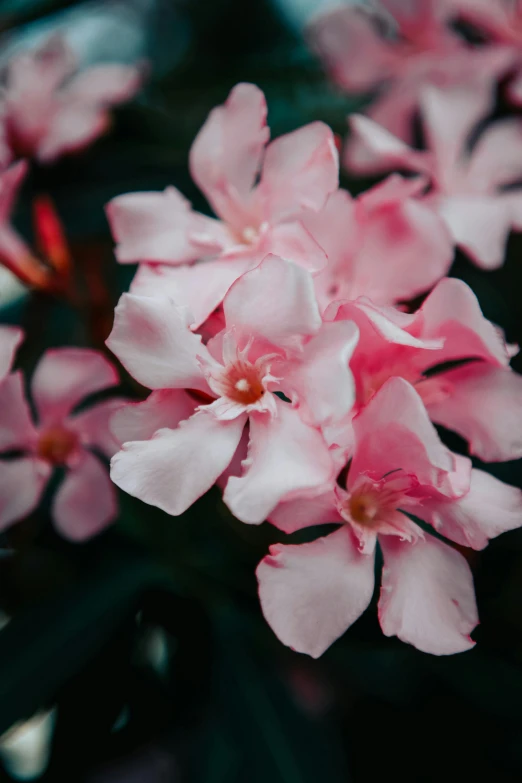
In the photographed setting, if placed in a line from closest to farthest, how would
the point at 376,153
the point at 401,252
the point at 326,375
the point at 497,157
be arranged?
the point at 326,375 → the point at 401,252 → the point at 376,153 → the point at 497,157

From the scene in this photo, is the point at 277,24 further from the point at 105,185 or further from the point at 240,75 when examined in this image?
the point at 105,185

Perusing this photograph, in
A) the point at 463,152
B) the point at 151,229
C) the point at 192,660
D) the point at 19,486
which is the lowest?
the point at 192,660

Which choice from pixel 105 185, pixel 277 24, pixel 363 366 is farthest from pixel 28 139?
pixel 363 366

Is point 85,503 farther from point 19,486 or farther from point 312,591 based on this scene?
point 312,591

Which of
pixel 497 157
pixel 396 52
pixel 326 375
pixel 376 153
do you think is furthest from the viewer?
pixel 396 52

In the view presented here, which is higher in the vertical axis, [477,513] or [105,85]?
[105,85]

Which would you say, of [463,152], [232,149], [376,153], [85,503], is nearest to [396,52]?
[463,152]

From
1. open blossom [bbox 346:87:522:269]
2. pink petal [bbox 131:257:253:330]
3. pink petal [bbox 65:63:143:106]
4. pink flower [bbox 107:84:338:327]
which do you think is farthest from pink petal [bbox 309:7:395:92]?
pink petal [bbox 131:257:253:330]
